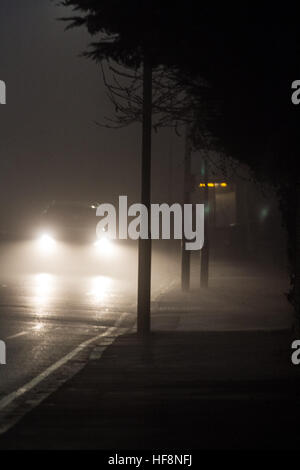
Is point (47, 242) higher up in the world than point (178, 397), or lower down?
higher up

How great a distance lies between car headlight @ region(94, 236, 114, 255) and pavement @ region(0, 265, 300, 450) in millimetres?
22911

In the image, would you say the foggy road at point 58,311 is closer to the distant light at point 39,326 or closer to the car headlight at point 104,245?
the distant light at point 39,326

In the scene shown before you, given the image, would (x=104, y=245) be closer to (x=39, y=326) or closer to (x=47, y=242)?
(x=47, y=242)

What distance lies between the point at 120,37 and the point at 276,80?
1953mm

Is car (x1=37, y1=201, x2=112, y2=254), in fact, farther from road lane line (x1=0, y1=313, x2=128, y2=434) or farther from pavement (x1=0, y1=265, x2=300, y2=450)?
road lane line (x1=0, y1=313, x2=128, y2=434)

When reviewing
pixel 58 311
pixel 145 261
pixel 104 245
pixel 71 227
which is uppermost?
pixel 71 227

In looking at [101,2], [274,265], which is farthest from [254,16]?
[274,265]

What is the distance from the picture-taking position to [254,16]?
11.3 metres

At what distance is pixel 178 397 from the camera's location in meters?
10.8

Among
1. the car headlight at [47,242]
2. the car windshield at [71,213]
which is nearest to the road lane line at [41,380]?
the car windshield at [71,213]

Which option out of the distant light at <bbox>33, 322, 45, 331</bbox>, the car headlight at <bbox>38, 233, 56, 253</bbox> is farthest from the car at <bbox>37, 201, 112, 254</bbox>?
the distant light at <bbox>33, 322, 45, 331</bbox>

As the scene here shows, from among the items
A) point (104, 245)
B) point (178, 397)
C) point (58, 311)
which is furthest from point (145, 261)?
point (104, 245)

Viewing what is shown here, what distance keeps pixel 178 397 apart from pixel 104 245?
1254 inches

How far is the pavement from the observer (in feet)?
28.0
